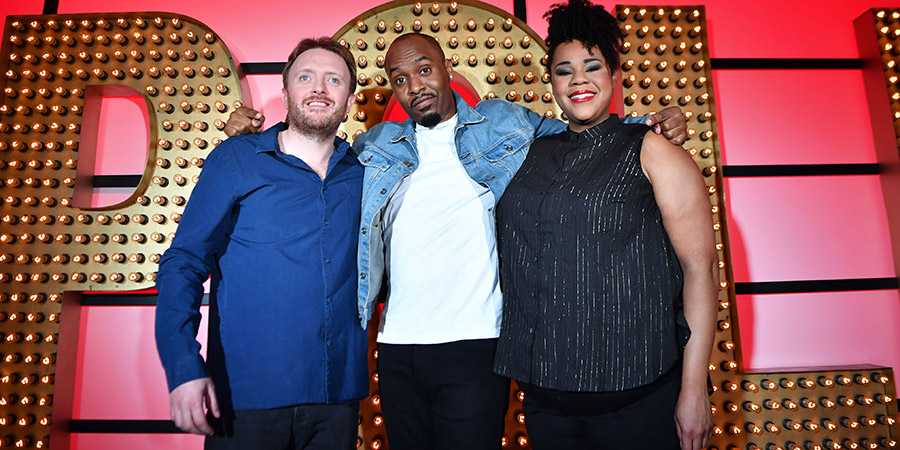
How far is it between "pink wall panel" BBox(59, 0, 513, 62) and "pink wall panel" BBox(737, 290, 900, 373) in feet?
9.71

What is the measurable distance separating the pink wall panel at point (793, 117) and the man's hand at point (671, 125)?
6.38ft

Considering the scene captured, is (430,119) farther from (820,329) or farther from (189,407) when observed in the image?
(820,329)

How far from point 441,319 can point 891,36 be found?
391 cm

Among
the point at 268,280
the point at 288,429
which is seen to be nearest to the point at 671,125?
the point at 268,280

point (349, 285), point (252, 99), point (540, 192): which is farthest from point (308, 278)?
point (252, 99)

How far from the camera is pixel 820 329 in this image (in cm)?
350

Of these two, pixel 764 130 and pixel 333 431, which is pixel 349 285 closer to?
pixel 333 431

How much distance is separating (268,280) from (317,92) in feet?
2.94

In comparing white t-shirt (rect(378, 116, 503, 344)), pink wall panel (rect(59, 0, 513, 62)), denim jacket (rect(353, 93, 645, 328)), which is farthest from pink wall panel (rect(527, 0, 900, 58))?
white t-shirt (rect(378, 116, 503, 344))

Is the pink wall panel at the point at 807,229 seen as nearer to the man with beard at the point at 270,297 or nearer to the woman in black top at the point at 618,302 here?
the woman in black top at the point at 618,302

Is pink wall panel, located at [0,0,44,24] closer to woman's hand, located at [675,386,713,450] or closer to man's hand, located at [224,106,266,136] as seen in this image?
man's hand, located at [224,106,266,136]

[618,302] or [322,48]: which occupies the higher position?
[322,48]

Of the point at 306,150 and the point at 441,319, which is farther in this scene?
the point at 306,150

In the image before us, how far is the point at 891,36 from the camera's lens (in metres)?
3.49
